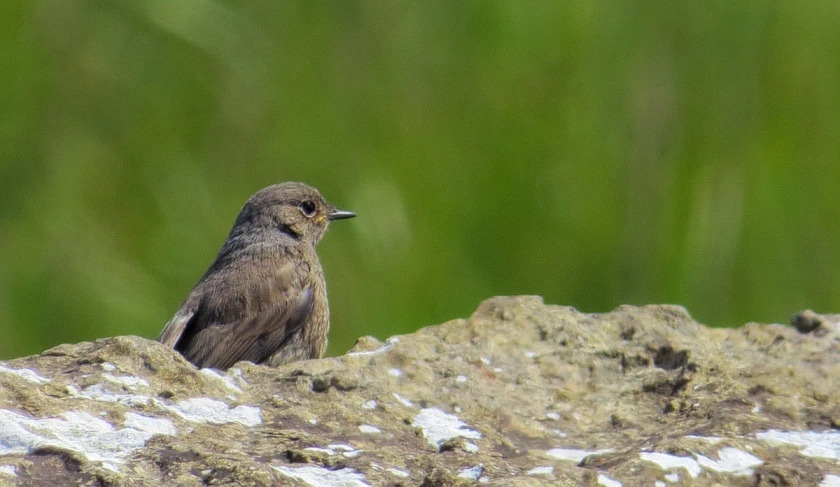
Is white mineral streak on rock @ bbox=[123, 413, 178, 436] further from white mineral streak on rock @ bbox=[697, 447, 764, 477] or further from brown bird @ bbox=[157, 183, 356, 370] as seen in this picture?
brown bird @ bbox=[157, 183, 356, 370]

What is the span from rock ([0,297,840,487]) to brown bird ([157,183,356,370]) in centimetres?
171

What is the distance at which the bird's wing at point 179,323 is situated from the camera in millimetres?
6000

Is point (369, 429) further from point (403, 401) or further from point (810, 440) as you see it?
point (810, 440)

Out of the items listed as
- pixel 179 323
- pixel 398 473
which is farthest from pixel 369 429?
pixel 179 323

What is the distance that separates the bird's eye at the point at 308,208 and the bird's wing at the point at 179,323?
3.40 ft

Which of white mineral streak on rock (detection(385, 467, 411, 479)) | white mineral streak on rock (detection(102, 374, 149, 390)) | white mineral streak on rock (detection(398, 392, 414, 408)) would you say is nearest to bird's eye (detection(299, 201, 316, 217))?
white mineral streak on rock (detection(398, 392, 414, 408))

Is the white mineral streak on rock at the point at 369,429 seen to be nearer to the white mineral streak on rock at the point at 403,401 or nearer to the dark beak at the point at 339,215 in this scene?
the white mineral streak on rock at the point at 403,401

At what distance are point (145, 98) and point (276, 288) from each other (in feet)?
6.19

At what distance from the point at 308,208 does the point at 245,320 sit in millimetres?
1176

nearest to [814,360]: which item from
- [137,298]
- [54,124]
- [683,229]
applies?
[683,229]

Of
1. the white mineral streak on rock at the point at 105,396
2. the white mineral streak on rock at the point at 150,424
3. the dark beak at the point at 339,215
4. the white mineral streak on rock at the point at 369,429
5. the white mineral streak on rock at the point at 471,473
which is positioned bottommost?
the white mineral streak on rock at the point at 150,424

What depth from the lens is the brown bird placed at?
20.1ft

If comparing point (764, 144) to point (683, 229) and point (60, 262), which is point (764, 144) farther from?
point (60, 262)

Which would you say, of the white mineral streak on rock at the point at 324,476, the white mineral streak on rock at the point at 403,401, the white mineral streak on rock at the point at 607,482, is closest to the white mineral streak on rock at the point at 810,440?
the white mineral streak on rock at the point at 607,482
